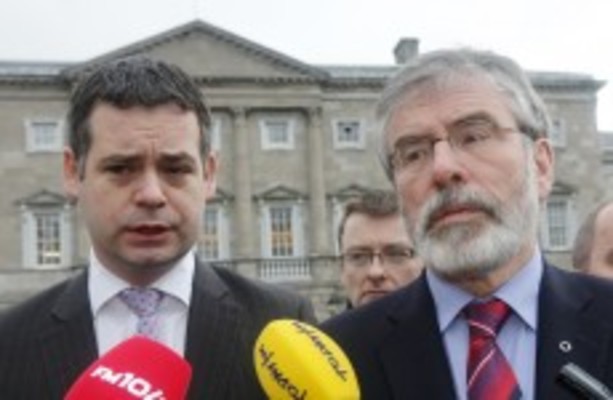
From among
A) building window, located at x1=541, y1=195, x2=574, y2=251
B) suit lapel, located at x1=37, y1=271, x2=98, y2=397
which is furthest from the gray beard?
building window, located at x1=541, y1=195, x2=574, y2=251

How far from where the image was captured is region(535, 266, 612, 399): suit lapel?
274 cm

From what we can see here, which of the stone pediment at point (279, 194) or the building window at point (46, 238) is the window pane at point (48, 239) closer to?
the building window at point (46, 238)

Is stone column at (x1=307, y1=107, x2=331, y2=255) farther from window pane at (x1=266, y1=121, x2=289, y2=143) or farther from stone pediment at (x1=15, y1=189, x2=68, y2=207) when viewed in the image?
stone pediment at (x1=15, y1=189, x2=68, y2=207)

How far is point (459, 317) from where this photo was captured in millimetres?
2961

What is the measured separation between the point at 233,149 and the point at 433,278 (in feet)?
107

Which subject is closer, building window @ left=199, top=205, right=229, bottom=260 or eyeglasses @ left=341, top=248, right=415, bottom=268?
eyeglasses @ left=341, top=248, right=415, bottom=268

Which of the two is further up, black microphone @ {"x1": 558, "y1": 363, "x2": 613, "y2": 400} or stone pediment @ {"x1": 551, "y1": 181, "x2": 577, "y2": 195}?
black microphone @ {"x1": 558, "y1": 363, "x2": 613, "y2": 400}

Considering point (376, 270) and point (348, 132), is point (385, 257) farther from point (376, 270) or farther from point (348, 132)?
point (348, 132)

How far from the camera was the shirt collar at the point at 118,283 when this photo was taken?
3.21 meters

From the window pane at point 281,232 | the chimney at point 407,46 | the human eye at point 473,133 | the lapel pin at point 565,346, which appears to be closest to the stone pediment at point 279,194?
the window pane at point 281,232

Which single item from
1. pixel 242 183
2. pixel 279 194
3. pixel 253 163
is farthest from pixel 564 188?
pixel 242 183

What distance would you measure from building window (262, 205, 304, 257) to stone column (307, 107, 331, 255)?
569mm

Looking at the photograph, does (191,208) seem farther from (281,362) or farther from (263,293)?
(281,362)

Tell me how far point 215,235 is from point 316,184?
430 centimetres
